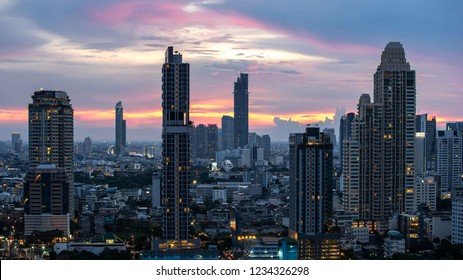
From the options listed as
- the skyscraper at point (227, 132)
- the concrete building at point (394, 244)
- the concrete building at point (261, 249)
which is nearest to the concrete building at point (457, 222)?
the concrete building at point (394, 244)

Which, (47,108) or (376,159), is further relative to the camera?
(47,108)

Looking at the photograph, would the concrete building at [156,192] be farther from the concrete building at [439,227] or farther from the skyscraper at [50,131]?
the concrete building at [439,227]

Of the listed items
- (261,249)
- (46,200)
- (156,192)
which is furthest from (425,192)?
(261,249)

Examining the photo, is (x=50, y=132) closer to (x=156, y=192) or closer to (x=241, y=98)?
(x=156, y=192)

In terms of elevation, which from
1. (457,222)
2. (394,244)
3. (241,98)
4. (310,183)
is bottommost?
(394,244)

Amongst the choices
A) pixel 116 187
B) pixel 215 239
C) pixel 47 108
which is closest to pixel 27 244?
pixel 215 239
